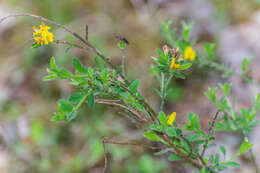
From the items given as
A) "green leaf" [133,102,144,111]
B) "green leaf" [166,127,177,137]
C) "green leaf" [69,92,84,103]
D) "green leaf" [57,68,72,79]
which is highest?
"green leaf" [57,68,72,79]

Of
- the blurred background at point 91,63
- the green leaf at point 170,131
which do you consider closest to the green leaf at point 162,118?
the green leaf at point 170,131

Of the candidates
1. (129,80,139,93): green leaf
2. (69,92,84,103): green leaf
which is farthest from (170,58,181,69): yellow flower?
(69,92,84,103): green leaf

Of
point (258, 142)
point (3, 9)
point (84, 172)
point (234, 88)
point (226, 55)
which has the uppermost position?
point (3, 9)

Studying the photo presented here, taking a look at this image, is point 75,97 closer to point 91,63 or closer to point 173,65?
point 173,65

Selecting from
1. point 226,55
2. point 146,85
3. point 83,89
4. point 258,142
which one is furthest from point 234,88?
point 83,89

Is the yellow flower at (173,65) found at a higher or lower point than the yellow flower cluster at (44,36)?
lower

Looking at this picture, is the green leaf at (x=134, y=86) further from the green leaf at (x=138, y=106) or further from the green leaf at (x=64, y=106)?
the green leaf at (x=64, y=106)

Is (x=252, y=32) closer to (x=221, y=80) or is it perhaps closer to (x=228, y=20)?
(x=228, y=20)

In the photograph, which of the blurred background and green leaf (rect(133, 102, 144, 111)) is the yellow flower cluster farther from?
the blurred background
